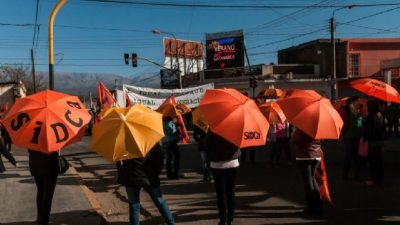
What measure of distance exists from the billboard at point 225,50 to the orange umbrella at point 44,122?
4628cm

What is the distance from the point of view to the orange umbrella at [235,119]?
6502mm

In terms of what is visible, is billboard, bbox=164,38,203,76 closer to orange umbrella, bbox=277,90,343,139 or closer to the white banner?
the white banner

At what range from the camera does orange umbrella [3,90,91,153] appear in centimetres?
610

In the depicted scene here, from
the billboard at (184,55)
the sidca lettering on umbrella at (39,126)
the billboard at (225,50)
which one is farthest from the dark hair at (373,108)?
the billboard at (184,55)

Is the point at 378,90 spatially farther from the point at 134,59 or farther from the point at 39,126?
the point at 134,59

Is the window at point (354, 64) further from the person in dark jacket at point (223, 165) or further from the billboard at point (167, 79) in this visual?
the person in dark jacket at point (223, 165)

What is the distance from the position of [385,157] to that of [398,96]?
19.1ft

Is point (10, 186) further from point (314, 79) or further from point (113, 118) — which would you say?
point (314, 79)

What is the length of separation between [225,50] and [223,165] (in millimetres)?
46795

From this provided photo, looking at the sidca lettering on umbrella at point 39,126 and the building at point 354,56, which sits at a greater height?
the building at point 354,56

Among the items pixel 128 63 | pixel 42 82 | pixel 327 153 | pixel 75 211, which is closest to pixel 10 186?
pixel 75 211

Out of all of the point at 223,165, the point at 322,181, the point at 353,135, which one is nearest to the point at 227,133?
the point at 223,165

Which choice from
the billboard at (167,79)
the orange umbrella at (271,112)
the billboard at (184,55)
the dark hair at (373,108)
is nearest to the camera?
the dark hair at (373,108)

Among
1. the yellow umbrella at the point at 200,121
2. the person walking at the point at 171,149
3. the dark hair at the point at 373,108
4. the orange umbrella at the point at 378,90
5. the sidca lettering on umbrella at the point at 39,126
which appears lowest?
the person walking at the point at 171,149
